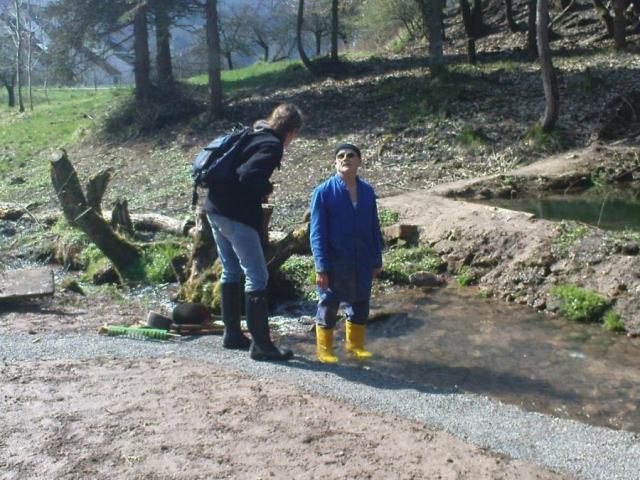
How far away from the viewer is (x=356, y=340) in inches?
298

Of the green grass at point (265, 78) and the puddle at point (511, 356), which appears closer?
the puddle at point (511, 356)

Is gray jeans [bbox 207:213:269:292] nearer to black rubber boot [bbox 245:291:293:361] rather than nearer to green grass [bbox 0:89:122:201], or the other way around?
black rubber boot [bbox 245:291:293:361]

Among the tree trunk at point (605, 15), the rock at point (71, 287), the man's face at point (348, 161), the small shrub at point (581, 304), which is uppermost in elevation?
the tree trunk at point (605, 15)

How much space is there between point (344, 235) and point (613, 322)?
320cm

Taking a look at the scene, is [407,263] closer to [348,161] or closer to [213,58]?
[348,161]

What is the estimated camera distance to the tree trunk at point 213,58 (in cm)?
2475

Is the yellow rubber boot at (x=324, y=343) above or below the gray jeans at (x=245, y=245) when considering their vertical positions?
below

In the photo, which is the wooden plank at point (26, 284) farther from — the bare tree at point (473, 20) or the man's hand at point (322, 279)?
the bare tree at point (473, 20)

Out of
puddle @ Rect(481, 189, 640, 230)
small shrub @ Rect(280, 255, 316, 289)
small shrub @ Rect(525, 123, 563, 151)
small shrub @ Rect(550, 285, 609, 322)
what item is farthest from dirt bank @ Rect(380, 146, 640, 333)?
small shrub @ Rect(525, 123, 563, 151)

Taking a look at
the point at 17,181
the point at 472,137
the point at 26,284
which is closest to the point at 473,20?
the point at 472,137

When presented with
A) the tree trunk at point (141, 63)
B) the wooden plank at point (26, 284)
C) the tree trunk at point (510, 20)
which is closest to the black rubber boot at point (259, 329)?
the wooden plank at point (26, 284)

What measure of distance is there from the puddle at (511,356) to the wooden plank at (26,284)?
2.64 m

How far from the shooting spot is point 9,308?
920 cm

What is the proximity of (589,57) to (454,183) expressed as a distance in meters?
11.1
